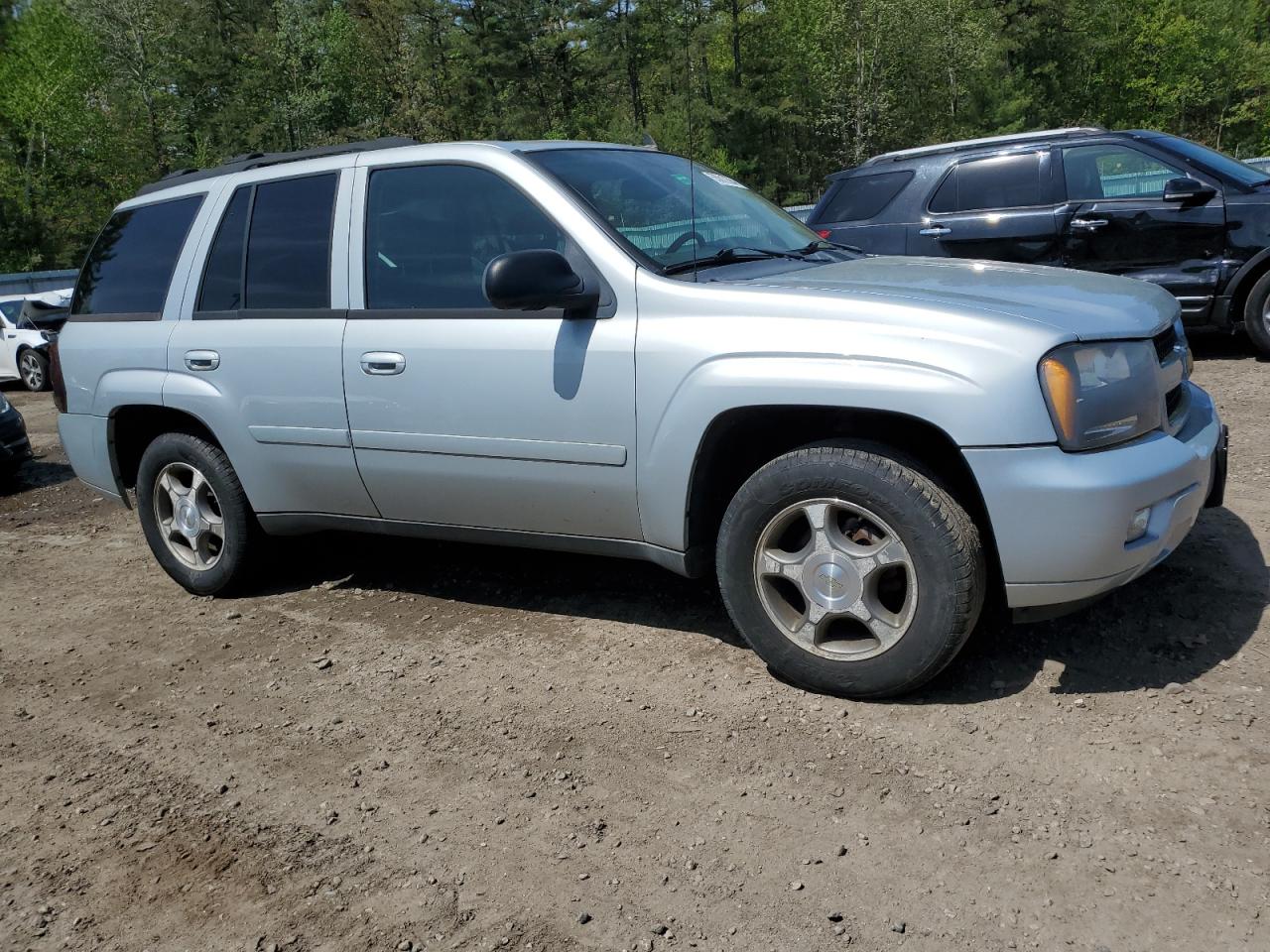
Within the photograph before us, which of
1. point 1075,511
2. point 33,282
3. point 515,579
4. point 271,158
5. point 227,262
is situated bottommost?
point 515,579

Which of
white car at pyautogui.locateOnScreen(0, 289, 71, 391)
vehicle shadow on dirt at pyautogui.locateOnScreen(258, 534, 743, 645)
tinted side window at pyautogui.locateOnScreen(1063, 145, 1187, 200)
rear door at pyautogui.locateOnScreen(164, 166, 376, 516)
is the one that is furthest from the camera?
white car at pyautogui.locateOnScreen(0, 289, 71, 391)

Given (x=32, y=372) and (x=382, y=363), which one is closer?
(x=382, y=363)

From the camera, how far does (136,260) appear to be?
16.7 ft

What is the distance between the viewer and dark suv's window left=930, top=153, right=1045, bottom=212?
348 inches

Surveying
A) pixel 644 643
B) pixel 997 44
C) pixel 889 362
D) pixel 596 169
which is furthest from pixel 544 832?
pixel 997 44

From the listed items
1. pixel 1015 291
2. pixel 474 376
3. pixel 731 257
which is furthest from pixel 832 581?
pixel 474 376

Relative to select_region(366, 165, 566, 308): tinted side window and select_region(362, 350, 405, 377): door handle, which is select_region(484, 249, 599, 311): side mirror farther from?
select_region(362, 350, 405, 377): door handle

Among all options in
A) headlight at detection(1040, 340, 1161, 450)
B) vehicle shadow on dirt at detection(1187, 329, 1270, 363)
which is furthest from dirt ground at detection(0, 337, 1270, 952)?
vehicle shadow on dirt at detection(1187, 329, 1270, 363)

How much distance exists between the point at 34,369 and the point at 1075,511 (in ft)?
52.8

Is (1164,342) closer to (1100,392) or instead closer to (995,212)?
(1100,392)

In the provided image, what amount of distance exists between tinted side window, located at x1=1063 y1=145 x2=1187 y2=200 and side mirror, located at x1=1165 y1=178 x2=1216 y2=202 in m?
0.24

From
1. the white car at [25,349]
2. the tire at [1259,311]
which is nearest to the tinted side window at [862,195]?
the tire at [1259,311]

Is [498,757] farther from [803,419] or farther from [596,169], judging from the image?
[596,169]

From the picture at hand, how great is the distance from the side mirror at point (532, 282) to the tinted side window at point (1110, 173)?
21.0ft
